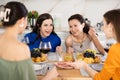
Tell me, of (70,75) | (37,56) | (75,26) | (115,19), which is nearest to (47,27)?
(75,26)

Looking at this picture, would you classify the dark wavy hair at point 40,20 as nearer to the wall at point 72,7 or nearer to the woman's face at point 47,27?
the woman's face at point 47,27

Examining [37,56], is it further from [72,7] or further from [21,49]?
[72,7]

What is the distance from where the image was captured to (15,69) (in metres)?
1.17

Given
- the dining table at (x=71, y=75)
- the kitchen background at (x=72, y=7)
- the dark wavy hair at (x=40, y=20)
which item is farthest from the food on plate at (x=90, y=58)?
the kitchen background at (x=72, y=7)

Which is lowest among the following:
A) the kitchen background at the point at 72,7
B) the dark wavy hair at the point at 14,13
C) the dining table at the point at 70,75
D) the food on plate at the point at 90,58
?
the dining table at the point at 70,75

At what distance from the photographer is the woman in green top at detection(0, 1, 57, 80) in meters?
1.17

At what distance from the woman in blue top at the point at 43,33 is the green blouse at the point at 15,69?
132cm

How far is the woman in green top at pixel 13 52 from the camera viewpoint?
117cm

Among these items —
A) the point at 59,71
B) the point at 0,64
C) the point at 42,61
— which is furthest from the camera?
the point at 42,61

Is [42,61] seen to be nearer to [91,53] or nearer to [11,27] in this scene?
[91,53]

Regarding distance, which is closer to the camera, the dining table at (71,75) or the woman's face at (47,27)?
the dining table at (71,75)

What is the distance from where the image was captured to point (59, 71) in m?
1.59

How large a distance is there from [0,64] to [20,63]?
10 centimetres

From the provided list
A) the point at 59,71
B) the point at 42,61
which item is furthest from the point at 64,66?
the point at 42,61
